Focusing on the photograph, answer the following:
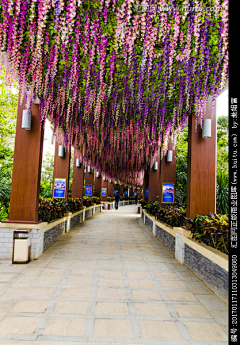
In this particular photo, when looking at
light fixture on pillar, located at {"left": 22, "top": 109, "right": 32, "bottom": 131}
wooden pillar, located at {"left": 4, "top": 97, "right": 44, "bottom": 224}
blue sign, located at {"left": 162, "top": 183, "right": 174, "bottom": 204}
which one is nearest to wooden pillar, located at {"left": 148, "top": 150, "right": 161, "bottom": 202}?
blue sign, located at {"left": 162, "top": 183, "right": 174, "bottom": 204}

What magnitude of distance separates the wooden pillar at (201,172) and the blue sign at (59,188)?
5168 millimetres

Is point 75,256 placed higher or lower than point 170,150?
lower

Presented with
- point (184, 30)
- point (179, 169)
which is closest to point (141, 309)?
point (184, 30)

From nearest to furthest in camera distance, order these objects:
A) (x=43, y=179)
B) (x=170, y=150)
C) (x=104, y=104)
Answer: (x=104, y=104)
(x=170, y=150)
(x=43, y=179)

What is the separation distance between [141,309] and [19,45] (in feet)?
12.4

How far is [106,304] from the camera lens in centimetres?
245

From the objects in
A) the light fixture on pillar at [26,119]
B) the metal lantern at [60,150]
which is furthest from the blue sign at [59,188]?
the light fixture on pillar at [26,119]

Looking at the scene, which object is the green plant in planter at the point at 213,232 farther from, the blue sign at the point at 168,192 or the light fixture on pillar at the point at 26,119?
the blue sign at the point at 168,192

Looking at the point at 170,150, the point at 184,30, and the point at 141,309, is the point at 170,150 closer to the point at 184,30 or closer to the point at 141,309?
the point at 184,30

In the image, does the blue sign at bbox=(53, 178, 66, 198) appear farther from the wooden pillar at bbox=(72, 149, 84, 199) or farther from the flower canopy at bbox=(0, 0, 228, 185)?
the flower canopy at bbox=(0, 0, 228, 185)

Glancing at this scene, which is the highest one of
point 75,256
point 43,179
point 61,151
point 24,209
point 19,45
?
point 19,45

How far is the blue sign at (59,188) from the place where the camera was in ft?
26.9

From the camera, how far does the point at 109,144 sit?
884cm

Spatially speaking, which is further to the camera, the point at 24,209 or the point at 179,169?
the point at 179,169
